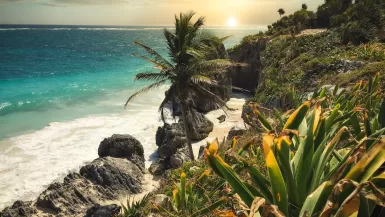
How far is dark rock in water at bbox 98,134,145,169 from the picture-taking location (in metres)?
17.4

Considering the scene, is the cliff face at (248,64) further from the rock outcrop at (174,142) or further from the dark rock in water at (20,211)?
the dark rock in water at (20,211)

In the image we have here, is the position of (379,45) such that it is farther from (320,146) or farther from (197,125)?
(320,146)

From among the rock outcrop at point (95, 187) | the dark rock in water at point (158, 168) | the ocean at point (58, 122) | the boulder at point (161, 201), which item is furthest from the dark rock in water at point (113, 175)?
the boulder at point (161, 201)

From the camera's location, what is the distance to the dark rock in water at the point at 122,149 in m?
17.4

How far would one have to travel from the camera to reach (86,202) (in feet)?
42.2

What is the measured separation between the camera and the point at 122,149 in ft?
57.4

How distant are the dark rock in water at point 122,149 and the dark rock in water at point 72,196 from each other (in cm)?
352

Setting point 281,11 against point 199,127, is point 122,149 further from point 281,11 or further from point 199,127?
point 281,11

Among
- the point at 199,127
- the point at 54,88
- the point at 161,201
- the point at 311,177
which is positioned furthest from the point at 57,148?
the point at 54,88

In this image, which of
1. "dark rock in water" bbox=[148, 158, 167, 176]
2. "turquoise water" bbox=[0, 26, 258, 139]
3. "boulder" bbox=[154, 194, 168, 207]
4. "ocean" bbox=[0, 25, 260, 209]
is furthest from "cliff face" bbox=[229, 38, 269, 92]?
"boulder" bbox=[154, 194, 168, 207]

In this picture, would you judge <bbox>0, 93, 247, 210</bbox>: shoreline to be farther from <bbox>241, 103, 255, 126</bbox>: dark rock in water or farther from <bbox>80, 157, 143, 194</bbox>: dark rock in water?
<bbox>241, 103, 255, 126</bbox>: dark rock in water

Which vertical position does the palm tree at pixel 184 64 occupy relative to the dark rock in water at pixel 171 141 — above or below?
above

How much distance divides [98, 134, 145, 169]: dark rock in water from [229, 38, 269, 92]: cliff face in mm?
20698

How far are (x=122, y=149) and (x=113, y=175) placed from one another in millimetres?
3089
